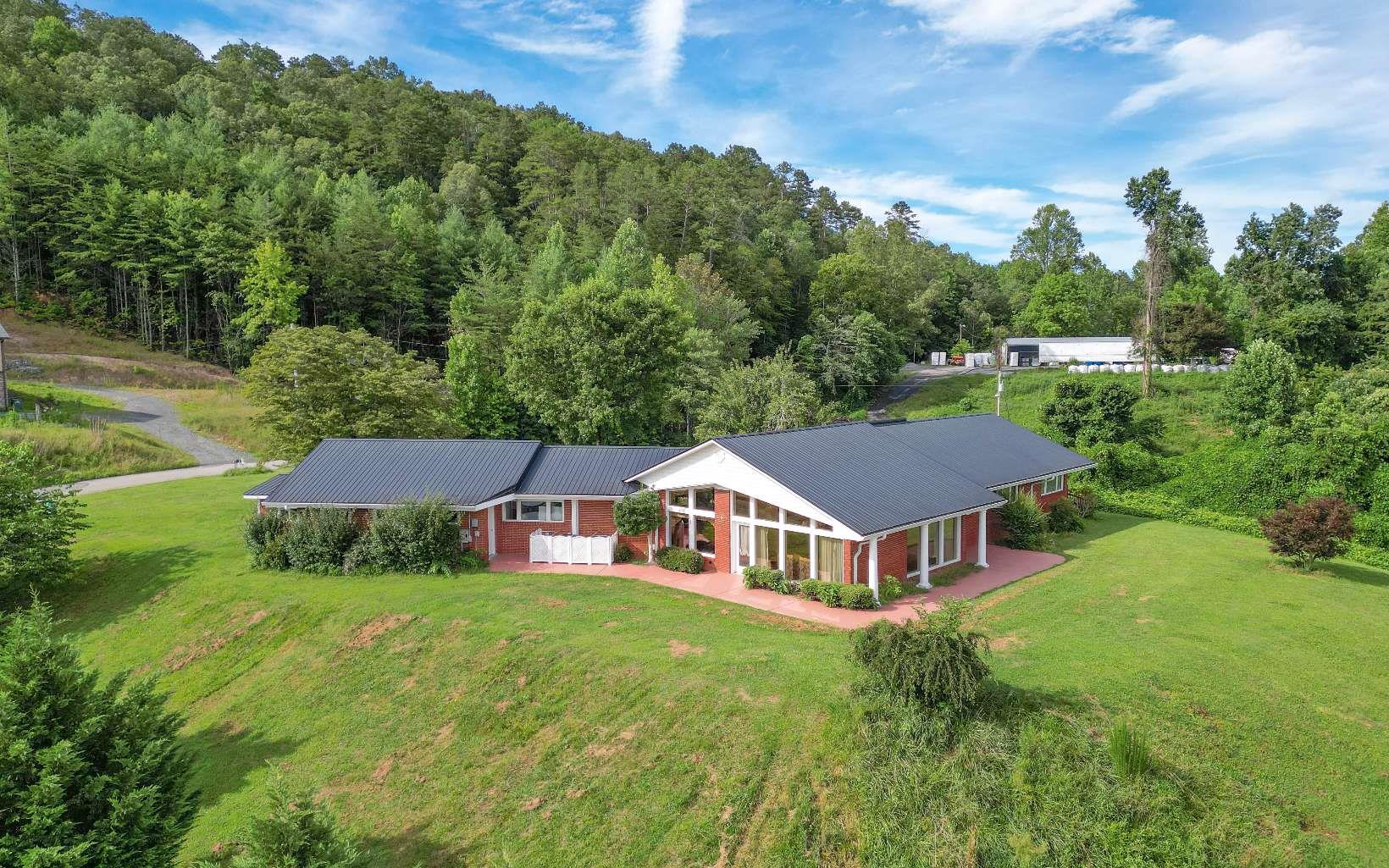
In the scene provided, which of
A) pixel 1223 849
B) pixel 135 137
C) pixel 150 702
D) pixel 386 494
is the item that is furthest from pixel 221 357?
pixel 1223 849

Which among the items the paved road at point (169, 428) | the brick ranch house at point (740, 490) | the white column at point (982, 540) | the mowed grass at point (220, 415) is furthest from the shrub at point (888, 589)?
the paved road at point (169, 428)

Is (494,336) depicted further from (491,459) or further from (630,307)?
(491,459)

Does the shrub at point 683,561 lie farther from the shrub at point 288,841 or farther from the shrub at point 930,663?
the shrub at point 288,841

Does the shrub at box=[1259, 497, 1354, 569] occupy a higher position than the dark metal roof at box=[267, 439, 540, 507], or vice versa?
the dark metal roof at box=[267, 439, 540, 507]

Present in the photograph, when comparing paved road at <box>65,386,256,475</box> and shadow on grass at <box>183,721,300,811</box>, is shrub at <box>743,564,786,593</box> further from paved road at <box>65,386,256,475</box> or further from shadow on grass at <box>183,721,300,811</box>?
paved road at <box>65,386,256,475</box>

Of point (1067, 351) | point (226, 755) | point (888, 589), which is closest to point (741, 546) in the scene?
point (888, 589)

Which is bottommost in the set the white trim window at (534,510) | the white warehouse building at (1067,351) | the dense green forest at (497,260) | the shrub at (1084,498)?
the shrub at (1084,498)

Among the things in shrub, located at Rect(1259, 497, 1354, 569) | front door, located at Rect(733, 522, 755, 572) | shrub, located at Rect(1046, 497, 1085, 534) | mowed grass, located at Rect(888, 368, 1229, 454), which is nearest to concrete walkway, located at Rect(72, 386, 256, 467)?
front door, located at Rect(733, 522, 755, 572)
